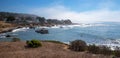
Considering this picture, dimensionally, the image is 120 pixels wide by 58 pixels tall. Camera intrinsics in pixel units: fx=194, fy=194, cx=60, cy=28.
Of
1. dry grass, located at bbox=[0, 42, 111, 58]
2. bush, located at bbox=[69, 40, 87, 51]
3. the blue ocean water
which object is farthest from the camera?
the blue ocean water

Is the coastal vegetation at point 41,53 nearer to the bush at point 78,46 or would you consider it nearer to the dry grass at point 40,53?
the dry grass at point 40,53

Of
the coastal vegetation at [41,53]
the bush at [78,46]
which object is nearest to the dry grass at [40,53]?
the coastal vegetation at [41,53]

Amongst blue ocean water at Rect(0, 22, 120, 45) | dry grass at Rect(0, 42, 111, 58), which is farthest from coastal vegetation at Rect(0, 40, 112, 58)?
blue ocean water at Rect(0, 22, 120, 45)

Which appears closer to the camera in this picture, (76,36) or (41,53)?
(41,53)

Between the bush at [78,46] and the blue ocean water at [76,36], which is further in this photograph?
the blue ocean water at [76,36]

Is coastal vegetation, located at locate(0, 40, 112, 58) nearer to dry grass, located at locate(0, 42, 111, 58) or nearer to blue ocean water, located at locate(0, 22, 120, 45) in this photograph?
dry grass, located at locate(0, 42, 111, 58)

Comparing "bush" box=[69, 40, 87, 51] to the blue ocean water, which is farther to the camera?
the blue ocean water

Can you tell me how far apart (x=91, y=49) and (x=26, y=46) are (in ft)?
25.3

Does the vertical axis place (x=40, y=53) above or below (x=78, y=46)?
above

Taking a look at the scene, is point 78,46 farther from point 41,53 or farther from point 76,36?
point 76,36

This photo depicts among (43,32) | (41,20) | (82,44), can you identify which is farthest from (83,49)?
(41,20)

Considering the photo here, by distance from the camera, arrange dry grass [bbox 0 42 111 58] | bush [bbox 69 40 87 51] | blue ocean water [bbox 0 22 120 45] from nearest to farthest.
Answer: dry grass [bbox 0 42 111 58], bush [bbox 69 40 87 51], blue ocean water [bbox 0 22 120 45]

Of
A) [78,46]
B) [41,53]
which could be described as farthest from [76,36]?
[41,53]

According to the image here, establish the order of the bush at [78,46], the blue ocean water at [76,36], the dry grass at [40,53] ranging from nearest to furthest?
the dry grass at [40,53], the bush at [78,46], the blue ocean water at [76,36]
